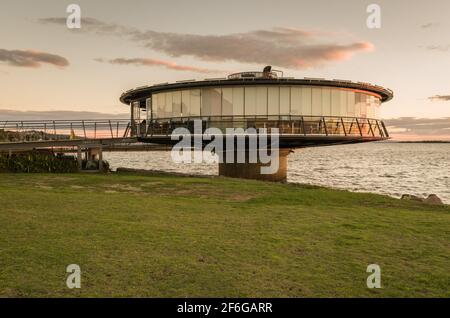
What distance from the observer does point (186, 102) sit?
29.3 m

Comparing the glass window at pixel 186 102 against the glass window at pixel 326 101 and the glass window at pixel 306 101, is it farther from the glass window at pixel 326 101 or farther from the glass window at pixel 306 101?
the glass window at pixel 326 101

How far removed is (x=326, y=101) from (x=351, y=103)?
2.28 m

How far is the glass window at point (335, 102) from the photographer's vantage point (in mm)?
28938

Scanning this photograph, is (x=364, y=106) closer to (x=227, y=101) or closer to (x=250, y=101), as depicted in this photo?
(x=250, y=101)

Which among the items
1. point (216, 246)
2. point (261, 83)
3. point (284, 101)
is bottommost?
point (216, 246)

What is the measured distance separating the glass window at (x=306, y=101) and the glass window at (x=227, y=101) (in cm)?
485

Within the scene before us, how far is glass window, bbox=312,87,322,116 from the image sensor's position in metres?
28.4

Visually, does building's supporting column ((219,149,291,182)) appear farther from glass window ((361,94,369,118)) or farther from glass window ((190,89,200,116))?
glass window ((361,94,369,118))

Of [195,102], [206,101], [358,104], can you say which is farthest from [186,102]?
[358,104]

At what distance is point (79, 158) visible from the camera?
2914cm

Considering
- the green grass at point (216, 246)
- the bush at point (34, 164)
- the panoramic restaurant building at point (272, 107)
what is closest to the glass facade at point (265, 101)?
the panoramic restaurant building at point (272, 107)
